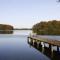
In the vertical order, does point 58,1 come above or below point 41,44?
above

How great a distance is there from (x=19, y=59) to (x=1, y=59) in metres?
3.80

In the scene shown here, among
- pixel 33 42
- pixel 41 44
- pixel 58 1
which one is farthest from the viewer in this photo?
pixel 33 42

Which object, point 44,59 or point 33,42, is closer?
point 44,59

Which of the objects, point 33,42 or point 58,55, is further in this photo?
point 33,42

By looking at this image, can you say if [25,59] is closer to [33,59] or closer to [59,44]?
[33,59]

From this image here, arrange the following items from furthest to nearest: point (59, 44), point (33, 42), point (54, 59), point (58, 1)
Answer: point (33, 42), point (58, 1), point (59, 44), point (54, 59)

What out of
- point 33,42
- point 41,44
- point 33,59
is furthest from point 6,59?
point 33,42

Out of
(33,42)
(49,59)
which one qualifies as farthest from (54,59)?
(33,42)

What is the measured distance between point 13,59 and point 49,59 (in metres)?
7.50

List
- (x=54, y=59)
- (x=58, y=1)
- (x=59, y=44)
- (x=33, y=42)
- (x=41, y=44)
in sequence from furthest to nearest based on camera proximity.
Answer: (x=33, y=42) < (x=41, y=44) < (x=58, y=1) < (x=59, y=44) < (x=54, y=59)

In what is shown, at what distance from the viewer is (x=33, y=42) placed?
325ft

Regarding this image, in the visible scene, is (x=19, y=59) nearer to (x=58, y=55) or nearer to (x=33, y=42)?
(x=58, y=55)

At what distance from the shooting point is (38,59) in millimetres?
53375

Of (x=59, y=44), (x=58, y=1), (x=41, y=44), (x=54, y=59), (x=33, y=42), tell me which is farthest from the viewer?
(x=33, y=42)
